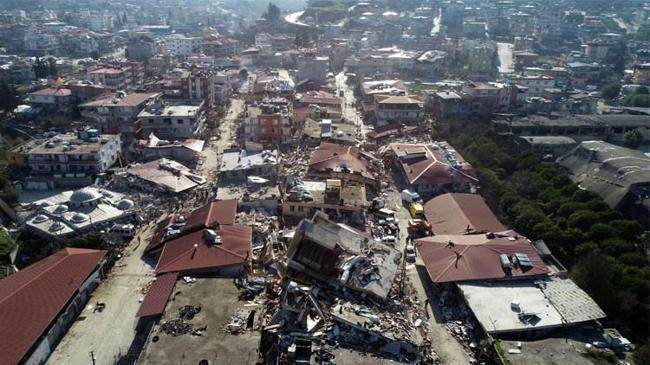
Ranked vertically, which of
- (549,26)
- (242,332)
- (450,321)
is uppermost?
(549,26)

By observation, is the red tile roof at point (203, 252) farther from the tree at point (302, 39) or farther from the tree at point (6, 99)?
the tree at point (302, 39)

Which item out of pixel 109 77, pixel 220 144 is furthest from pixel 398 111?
pixel 109 77

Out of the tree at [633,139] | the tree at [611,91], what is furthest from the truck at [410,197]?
the tree at [611,91]

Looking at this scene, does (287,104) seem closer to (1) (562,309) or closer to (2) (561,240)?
(2) (561,240)

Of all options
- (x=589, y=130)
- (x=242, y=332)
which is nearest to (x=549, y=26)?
(x=589, y=130)

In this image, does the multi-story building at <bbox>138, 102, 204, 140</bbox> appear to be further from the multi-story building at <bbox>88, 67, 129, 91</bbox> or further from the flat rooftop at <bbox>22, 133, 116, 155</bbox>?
the multi-story building at <bbox>88, 67, 129, 91</bbox>

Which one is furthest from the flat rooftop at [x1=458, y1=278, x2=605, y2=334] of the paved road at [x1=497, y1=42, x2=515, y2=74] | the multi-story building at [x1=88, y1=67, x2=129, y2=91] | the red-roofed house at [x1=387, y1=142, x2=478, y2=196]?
the paved road at [x1=497, y1=42, x2=515, y2=74]
